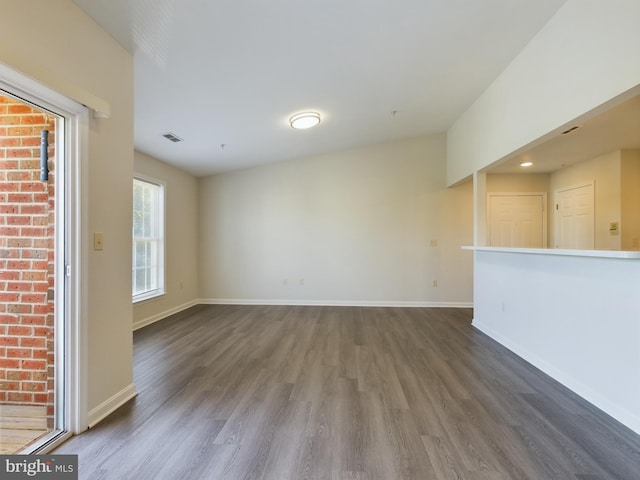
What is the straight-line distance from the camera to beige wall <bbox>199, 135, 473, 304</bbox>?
5164 mm

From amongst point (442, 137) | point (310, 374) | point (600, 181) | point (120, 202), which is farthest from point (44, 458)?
point (600, 181)

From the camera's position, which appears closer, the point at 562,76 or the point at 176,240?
the point at 562,76

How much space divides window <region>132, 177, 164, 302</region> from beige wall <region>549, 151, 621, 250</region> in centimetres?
659

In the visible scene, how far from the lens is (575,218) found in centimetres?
463

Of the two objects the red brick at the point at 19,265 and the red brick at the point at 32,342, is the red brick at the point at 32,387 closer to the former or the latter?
the red brick at the point at 32,342

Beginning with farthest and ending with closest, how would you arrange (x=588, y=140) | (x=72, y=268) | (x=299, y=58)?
1. (x=588, y=140)
2. (x=299, y=58)
3. (x=72, y=268)

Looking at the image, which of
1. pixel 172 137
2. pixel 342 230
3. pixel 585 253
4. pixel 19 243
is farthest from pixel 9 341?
pixel 342 230

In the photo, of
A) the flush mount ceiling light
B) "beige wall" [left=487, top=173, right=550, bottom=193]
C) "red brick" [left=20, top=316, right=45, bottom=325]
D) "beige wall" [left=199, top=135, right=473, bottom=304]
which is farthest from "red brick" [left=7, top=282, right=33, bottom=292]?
"beige wall" [left=487, top=173, right=550, bottom=193]

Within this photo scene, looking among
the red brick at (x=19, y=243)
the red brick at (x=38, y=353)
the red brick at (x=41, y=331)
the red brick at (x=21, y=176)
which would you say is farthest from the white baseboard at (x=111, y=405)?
the red brick at (x=21, y=176)

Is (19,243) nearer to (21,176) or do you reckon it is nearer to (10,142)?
(21,176)

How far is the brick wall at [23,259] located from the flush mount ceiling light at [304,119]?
2.37 m

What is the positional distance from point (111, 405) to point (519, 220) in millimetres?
6084

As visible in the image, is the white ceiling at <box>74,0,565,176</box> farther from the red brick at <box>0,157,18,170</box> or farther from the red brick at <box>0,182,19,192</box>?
the red brick at <box>0,182,19,192</box>

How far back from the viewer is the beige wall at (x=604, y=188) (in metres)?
4.02
